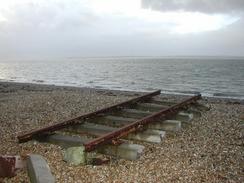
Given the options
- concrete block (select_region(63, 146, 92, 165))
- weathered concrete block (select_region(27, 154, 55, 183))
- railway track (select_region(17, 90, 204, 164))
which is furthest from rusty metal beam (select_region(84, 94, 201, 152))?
weathered concrete block (select_region(27, 154, 55, 183))

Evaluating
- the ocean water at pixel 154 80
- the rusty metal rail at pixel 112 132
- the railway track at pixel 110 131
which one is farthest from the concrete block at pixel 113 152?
the ocean water at pixel 154 80

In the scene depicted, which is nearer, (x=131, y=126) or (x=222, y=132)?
(x=131, y=126)

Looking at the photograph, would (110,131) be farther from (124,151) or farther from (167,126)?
(167,126)

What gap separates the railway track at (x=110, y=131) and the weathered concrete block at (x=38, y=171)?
92 centimetres

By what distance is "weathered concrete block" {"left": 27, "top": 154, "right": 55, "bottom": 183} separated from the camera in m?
6.29

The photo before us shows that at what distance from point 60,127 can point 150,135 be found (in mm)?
2683

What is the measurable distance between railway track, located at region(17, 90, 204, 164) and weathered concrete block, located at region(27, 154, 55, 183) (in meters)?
0.92

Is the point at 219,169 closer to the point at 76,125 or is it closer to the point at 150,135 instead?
the point at 150,135

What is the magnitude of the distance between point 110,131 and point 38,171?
132 inches

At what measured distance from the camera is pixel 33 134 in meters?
9.27

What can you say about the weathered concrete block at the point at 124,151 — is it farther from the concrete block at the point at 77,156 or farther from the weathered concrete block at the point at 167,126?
the weathered concrete block at the point at 167,126

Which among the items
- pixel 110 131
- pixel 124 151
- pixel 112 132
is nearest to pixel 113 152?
pixel 124 151

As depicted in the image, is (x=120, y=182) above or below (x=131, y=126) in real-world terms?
below

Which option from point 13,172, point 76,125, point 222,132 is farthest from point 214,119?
point 13,172
